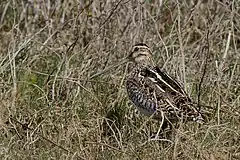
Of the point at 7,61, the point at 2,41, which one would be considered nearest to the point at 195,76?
the point at 7,61

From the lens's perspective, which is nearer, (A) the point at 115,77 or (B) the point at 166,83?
(B) the point at 166,83

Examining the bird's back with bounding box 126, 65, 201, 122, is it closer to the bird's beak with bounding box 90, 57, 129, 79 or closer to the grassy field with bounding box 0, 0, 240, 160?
the grassy field with bounding box 0, 0, 240, 160

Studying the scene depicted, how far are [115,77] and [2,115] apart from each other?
4.06 ft

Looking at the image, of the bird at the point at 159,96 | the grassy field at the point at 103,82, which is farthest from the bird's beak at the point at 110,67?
the bird at the point at 159,96

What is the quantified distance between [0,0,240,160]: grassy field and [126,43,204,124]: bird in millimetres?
111

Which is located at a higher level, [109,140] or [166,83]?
[166,83]

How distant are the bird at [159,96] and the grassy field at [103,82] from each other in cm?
11

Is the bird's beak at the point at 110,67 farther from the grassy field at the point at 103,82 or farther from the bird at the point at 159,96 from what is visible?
the bird at the point at 159,96

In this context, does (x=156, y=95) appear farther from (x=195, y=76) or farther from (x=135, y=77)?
(x=195, y=76)

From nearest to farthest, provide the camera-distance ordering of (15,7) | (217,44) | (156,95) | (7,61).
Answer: (156,95), (7,61), (217,44), (15,7)

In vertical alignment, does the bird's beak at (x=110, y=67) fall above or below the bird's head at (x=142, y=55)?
below

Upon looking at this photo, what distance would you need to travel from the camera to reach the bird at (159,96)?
18.5 feet

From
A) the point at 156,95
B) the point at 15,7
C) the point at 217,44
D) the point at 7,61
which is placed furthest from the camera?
the point at 15,7

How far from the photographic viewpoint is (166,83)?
231 inches
